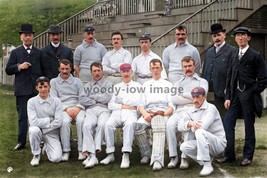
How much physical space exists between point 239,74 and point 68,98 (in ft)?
9.17

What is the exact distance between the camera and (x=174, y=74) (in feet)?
24.5

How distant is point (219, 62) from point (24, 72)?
3.29 meters

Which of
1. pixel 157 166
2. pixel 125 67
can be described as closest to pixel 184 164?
pixel 157 166

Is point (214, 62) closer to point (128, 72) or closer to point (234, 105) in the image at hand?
point (234, 105)

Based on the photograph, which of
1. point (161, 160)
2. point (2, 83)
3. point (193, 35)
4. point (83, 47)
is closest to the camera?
point (161, 160)

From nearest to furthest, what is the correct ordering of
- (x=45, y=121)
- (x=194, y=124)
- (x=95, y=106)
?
(x=194, y=124), (x=45, y=121), (x=95, y=106)

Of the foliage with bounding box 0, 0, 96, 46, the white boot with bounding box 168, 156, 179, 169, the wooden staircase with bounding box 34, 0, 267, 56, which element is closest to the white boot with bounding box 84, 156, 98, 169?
the white boot with bounding box 168, 156, 179, 169

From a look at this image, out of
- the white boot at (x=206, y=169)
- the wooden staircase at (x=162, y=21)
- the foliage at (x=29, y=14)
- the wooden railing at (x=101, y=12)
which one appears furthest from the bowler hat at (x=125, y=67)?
the foliage at (x=29, y=14)

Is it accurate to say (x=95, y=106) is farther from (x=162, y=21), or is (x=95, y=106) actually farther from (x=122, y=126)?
(x=162, y=21)

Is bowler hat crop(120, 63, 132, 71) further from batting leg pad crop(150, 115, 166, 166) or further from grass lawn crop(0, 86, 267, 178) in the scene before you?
grass lawn crop(0, 86, 267, 178)

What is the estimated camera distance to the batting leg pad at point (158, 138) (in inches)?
249

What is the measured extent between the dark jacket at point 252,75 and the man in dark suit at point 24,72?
3417 mm

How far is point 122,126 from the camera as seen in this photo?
6883mm

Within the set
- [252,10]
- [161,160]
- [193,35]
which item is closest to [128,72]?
[161,160]
